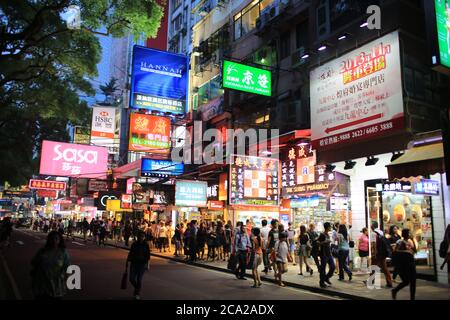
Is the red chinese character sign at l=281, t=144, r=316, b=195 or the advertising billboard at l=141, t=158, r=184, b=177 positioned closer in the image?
the red chinese character sign at l=281, t=144, r=316, b=195

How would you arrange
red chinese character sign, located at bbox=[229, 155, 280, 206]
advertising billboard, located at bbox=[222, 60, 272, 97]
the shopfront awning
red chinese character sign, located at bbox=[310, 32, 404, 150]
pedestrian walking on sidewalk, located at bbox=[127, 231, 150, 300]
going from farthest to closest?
1. red chinese character sign, located at bbox=[229, 155, 280, 206]
2. advertising billboard, located at bbox=[222, 60, 272, 97]
3. red chinese character sign, located at bbox=[310, 32, 404, 150]
4. the shopfront awning
5. pedestrian walking on sidewalk, located at bbox=[127, 231, 150, 300]

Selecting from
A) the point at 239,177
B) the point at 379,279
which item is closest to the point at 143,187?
the point at 239,177

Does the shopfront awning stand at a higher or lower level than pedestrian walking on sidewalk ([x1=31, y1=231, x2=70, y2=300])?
higher

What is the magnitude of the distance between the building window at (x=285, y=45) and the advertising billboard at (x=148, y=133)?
8180 mm

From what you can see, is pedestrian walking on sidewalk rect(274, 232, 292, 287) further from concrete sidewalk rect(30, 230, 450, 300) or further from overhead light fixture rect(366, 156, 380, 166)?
overhead light fixture rect(366, 156, 380, 166)

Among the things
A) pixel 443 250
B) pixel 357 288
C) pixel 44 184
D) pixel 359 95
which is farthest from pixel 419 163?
pixel 44 184

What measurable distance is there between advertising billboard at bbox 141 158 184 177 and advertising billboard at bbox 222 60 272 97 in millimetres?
9469

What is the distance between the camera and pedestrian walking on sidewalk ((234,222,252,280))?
1403 cm

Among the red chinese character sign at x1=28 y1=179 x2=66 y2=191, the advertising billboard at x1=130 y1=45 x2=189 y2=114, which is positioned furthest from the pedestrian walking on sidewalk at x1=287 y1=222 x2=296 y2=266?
the red chinese character sign at x1=28 y1=179 x2=66 y2=191

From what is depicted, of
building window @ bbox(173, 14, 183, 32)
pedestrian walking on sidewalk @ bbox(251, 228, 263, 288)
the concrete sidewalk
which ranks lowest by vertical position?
the concrete sidewalk

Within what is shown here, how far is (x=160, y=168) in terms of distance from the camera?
2844cm

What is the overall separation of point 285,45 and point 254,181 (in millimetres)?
9472
